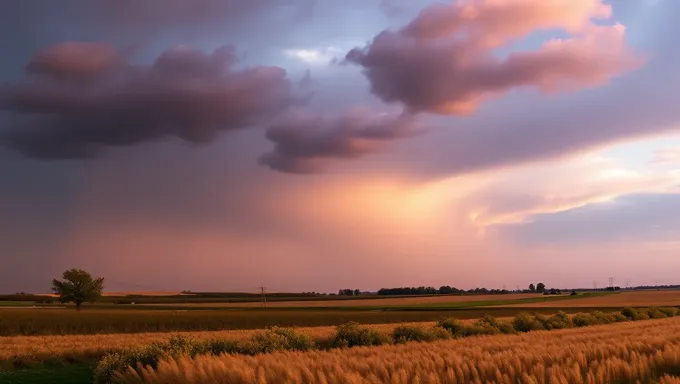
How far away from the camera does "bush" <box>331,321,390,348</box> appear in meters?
31.1

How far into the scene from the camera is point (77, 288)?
11956 cm

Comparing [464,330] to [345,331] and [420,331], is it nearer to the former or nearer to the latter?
[420,331]

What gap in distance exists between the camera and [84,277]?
4764 inches

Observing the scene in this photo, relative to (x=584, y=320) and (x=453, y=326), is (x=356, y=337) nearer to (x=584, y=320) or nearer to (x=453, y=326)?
(x=453, y=326)

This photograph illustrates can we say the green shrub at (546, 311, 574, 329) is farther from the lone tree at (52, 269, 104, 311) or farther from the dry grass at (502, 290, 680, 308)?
the lone tree at (52, 269, 104, 311)

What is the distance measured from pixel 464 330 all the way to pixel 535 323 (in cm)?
838

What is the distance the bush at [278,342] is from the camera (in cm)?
2536

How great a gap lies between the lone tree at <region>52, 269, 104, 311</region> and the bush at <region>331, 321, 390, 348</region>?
10119 cm

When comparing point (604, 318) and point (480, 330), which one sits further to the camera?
point (604, 318)

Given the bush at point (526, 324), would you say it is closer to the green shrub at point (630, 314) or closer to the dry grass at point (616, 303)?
the green shrub at point (630, 314)

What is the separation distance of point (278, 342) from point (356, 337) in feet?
19.9

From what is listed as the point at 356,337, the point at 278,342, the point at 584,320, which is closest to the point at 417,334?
the point at 356,337

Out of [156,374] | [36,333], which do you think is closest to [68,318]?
[36,333]

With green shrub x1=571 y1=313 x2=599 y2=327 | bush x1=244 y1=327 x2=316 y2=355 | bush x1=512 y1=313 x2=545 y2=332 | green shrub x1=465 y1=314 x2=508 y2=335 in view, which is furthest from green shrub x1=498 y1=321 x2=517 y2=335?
bush x1=244 y1=327 x2=316 y2=355
